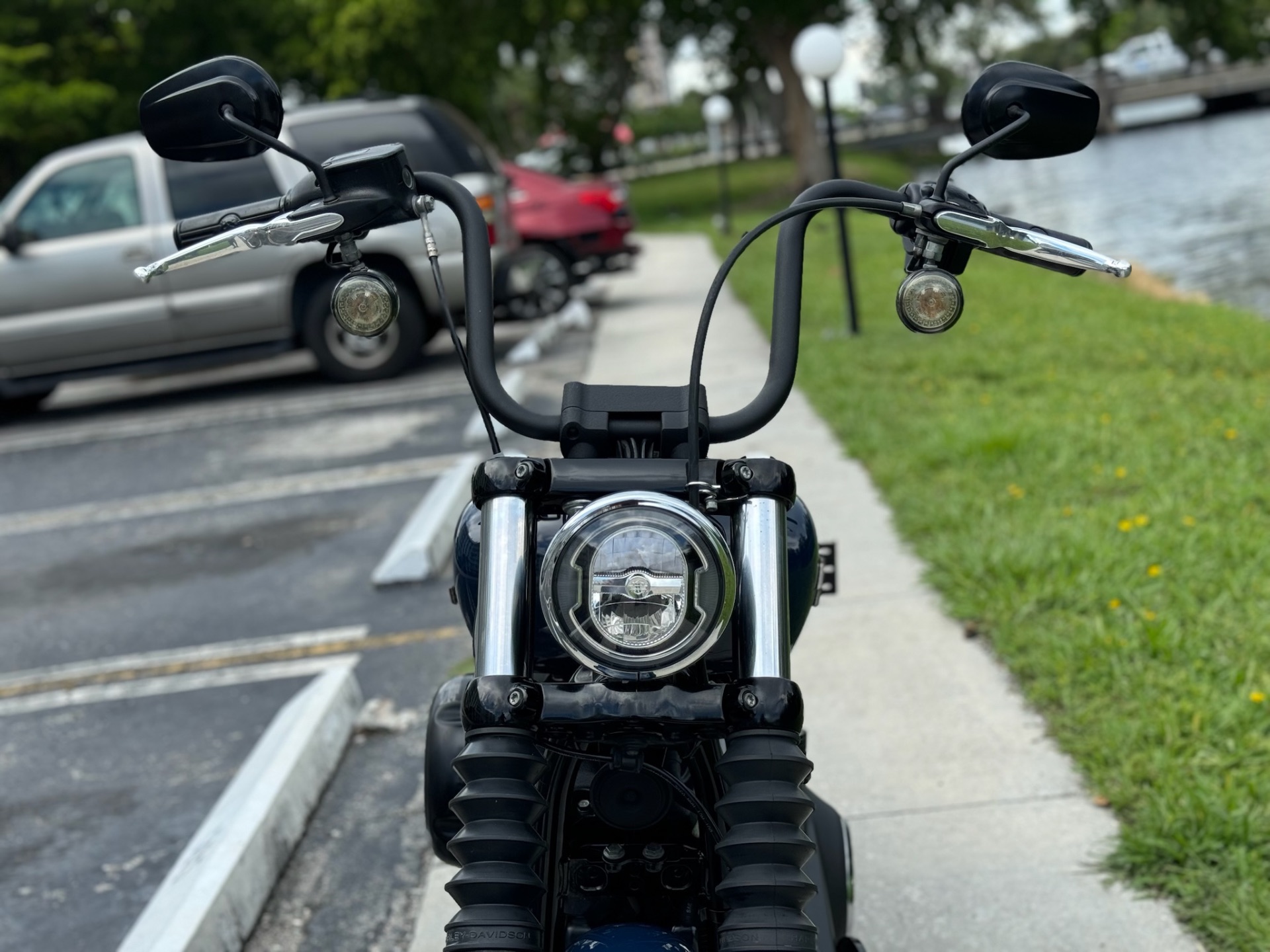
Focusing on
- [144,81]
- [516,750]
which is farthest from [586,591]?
[144,81]

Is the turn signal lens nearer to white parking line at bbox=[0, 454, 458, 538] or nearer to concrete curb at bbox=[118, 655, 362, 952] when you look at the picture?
concrete curb at bbox=[118, 655, 362, 952]

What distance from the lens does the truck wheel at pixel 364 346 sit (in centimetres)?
1081

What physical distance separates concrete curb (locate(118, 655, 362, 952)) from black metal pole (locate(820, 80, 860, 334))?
5440 mm

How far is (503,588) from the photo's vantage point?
1783 mm

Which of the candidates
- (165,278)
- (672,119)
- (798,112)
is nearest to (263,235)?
(165,278)

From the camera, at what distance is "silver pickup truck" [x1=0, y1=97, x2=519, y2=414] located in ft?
34.9

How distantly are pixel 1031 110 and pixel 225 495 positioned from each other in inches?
261

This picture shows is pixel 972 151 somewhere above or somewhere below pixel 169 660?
above

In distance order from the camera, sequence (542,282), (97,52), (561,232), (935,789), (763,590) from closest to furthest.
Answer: (763,590) < (935,789) < (542,282) < (561,232) < (97,52)

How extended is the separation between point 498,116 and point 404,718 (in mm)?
41943

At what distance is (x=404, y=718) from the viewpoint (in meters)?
4.47

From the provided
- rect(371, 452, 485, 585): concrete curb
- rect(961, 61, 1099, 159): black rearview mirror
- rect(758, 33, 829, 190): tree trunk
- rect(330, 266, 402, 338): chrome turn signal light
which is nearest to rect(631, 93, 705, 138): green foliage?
rect(758, 33, 829, 190): tree trunk

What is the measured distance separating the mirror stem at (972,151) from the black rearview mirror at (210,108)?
94cm

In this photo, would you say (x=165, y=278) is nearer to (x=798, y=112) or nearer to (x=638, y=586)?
(x=638, y=586)
